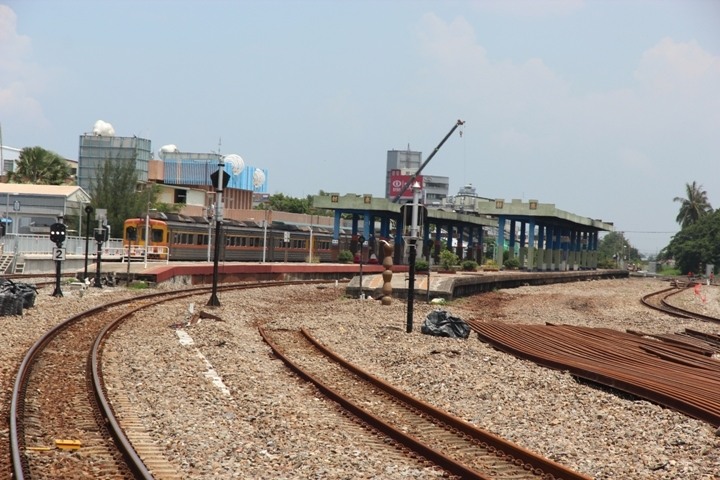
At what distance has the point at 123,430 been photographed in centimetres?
902

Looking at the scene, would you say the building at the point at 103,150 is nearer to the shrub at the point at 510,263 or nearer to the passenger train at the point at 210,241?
the shrub at the point at 510,263

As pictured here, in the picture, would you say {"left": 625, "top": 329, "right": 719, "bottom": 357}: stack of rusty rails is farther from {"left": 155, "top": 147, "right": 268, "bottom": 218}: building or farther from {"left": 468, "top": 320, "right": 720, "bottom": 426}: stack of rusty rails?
{"left": 155, "top": 147, "right": 268, "bottom": 218}: building

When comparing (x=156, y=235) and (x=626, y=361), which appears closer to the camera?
(x=626, y=361)

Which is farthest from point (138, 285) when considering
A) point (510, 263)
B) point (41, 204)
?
point (510, 263)

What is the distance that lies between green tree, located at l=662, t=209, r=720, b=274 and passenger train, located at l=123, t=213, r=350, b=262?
207 ft

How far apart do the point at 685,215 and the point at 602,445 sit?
13665 centimetres

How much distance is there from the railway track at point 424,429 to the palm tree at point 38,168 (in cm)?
6013

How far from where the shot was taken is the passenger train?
4608cm

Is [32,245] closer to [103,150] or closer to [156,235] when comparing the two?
[156,235]

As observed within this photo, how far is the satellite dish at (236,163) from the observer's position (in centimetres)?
11231

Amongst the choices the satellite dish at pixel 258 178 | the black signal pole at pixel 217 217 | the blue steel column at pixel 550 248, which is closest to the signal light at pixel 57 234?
the black signal pole at pixel 217 217

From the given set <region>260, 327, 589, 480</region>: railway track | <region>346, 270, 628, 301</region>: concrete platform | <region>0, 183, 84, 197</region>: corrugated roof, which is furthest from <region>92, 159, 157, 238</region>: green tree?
<region>260, 327, 589, 480</region>: railway track

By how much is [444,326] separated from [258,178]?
3966 inches

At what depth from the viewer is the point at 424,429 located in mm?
9945
